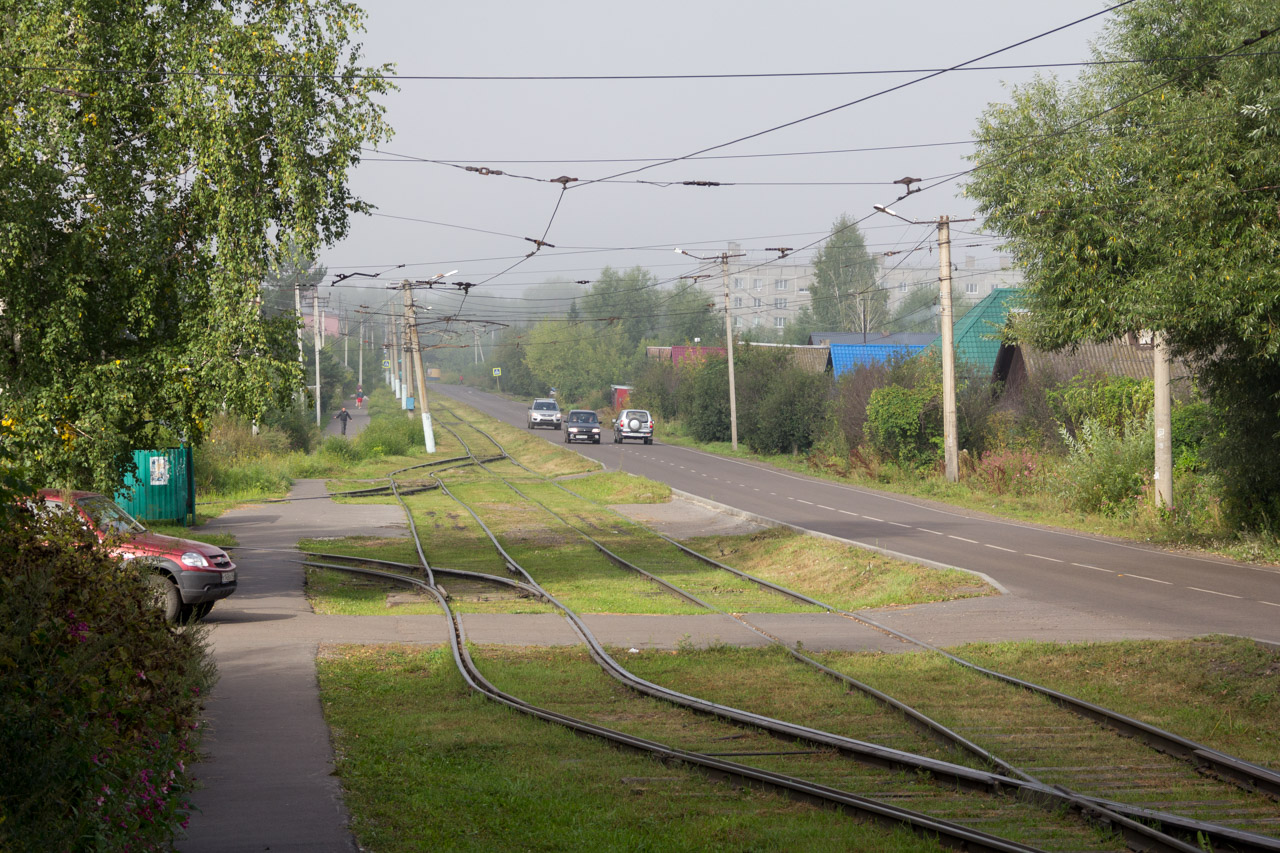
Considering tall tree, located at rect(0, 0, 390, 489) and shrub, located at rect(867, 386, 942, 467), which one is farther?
shrub, located at rect(867, 386, 942, 467)

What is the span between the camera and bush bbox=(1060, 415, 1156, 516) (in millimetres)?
25938

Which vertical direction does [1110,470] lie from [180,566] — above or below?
below

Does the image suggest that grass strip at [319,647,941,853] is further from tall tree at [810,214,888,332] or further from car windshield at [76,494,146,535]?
tall tree at [810,214,888,332]

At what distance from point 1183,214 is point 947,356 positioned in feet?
54.4

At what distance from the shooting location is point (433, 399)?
4722 inches

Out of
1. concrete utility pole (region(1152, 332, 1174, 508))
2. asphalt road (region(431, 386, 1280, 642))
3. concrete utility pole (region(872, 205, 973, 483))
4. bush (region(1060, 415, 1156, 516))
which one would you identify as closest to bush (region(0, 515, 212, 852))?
asphalt road (region(431, 386, 1280, 642))

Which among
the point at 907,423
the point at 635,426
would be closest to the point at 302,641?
the point at 907,423

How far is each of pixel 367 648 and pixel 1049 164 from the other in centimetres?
1926

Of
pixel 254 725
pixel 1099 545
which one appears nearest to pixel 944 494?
pixel 1099 545

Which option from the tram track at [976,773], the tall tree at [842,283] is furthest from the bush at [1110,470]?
the tall tree at [842,283]

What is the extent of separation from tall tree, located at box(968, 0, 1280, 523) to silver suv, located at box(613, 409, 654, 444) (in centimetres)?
3624

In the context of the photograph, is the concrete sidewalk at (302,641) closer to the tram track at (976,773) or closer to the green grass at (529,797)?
the green grass at (529,797)

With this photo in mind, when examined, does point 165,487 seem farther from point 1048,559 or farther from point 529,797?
point 529,797

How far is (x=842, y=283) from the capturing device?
130 metres
